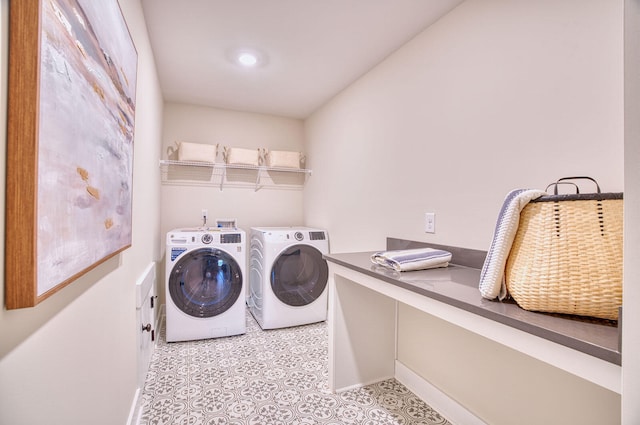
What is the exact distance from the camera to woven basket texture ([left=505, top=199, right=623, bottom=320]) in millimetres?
792

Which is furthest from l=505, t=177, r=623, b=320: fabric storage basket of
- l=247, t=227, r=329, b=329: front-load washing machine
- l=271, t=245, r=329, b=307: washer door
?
l=271, t=245, r=329, b=307: washer door

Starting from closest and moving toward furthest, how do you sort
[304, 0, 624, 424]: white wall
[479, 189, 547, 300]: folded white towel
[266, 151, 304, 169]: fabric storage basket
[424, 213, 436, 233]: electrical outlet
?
[479, 189, 547, 300]: folded white towel < [304, 0, 624, 424]: white wall < [424, 213, 436, 233]: electrical outlet < [266, 151, 304, 169]: fabric storage basket

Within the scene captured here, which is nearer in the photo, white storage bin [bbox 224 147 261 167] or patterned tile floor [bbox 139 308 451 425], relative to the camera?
patterned tile floor [bbox 139 308 451 425]

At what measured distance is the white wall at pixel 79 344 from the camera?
521 mm

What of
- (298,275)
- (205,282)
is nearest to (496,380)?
(298,275)

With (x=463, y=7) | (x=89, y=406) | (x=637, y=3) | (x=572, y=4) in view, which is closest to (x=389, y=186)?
(x=463, y=7)

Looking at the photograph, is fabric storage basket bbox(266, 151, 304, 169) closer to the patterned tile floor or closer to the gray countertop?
the patterned tile floor

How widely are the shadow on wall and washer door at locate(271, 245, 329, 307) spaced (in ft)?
6.42

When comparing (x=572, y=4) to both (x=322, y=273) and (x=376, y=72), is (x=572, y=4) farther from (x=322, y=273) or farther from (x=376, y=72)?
(x=322, y=273)

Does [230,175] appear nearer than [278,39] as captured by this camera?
No

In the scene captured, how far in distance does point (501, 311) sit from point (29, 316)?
1193mm

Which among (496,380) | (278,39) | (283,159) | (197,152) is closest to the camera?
(496,380)

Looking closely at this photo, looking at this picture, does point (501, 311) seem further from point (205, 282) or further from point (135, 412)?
point (205, 282)

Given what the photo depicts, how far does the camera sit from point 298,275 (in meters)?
2.89
